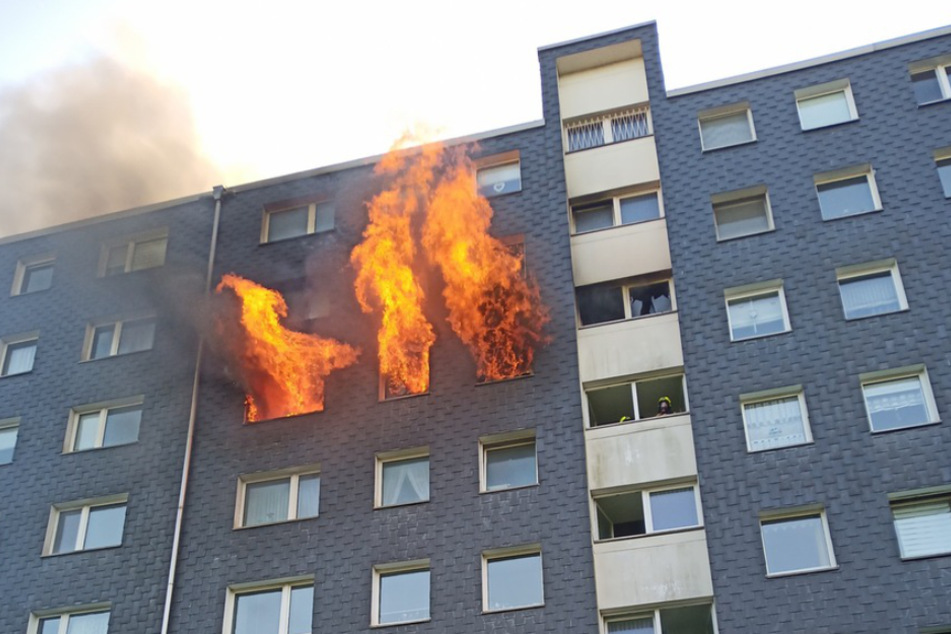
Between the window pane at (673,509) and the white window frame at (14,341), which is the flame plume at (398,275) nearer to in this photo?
the window pane at (673,509)

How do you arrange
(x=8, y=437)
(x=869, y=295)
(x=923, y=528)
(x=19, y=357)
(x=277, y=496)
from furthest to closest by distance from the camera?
(x=19, y=357), (x=8, y=437), (x=277, y=496), (x=869, y=295), (x=923, y=528)

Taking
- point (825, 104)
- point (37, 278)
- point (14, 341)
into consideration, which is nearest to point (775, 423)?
point (825, 104)

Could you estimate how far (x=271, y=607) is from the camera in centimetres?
2452

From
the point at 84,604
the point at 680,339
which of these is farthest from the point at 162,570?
the point at 680,339

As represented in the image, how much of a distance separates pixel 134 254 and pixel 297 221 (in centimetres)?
498

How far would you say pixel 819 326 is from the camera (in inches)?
945

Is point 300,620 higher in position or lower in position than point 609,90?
lower

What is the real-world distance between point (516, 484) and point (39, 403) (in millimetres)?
13332

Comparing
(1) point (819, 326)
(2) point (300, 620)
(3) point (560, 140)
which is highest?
(3) point (560, 140)

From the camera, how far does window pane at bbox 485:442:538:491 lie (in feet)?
80.5

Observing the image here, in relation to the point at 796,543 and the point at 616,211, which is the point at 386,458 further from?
the point at 796,543

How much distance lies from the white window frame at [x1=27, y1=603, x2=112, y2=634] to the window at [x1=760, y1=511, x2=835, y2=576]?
14830 mm

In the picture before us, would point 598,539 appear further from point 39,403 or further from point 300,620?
point 39,403

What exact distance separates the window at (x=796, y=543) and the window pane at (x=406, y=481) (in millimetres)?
7514
